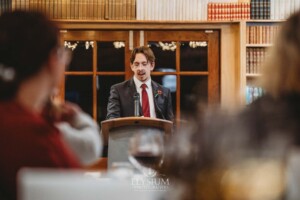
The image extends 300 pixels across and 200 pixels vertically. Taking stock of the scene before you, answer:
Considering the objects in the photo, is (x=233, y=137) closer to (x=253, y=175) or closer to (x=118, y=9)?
(x=253, y=175)

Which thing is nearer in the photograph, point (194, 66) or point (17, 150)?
point (17, 150)

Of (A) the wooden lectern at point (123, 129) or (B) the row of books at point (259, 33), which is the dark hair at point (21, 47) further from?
(B) the row of books at point (259, 33)

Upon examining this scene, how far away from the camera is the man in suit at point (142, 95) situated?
4691 millimetres

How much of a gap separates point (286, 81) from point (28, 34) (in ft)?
2.00

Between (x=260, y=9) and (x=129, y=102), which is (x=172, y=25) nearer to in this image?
(x=260, y=9)

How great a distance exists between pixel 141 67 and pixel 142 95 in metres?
0.26

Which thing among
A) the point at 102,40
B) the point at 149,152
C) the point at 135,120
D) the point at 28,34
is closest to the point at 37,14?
the point at 28,34

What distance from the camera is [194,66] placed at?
6.40m

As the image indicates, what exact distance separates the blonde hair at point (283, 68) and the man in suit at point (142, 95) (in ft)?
10.5

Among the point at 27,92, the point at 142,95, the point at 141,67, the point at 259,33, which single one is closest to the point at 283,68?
the point at 27,92

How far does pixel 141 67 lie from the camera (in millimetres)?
5016

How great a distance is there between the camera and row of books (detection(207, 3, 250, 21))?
6.29 m

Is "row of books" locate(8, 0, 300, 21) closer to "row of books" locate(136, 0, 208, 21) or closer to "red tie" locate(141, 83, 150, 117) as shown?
"row of books" locate(136, 0, 208, 21)

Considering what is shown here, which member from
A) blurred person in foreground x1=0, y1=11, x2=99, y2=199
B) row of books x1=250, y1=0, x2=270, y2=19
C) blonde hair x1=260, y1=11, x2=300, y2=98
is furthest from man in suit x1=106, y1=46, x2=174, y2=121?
blonde hair x1=260, y1=11, x2=300, y2=98
